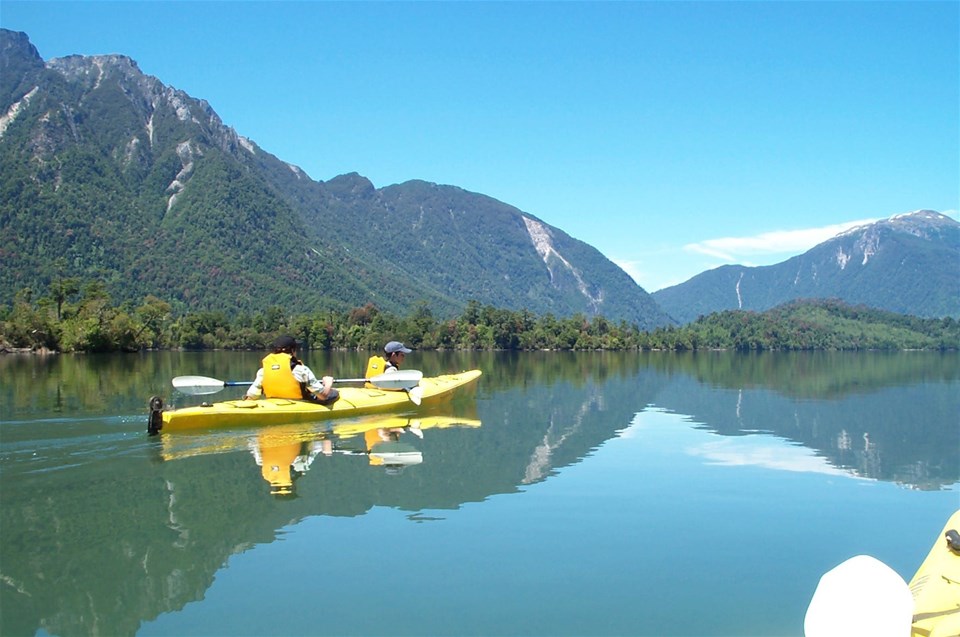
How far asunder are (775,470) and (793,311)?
186334 millimetres

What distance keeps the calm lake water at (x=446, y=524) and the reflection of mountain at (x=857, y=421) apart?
0.15 meters

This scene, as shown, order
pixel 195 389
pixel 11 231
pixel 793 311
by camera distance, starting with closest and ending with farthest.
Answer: pixel 195 389, pixel 11 231, pixel 793 311

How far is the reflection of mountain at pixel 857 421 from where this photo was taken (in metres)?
15.1

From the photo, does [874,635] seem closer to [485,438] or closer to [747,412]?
[485,438]

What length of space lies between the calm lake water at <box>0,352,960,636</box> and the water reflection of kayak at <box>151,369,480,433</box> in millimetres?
350

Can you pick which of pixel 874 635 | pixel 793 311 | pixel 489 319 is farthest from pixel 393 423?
pixel 793 311

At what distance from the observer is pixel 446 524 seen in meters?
9.76

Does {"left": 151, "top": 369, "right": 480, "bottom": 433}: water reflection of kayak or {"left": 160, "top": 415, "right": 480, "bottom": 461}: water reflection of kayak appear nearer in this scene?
{"left": 160, "top": 415, "right": 480, "bottom": 461}: water reflection of kayak

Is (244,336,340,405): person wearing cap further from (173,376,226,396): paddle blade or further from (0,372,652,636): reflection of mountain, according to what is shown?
(0,372,652,636): reflection of mountain

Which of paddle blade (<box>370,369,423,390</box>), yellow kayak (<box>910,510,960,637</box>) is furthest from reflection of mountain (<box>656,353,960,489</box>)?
yellow kayak (<box>910,510,960,637</box>)

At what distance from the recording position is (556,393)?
98.4 feet

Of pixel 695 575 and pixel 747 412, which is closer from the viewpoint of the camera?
pixel 695 575

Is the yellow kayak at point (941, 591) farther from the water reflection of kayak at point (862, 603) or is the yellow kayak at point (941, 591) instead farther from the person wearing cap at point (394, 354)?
the person wearing cap at point (394, 354)

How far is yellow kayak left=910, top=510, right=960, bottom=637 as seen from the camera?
5.21 m
